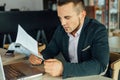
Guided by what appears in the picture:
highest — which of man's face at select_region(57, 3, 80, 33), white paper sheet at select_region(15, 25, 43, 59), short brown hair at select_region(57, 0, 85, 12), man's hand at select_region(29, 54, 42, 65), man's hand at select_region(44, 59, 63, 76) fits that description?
short brown hair at select_region(57, 0, 85, 12)

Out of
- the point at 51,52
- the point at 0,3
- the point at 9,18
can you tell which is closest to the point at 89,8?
the point at 9,18

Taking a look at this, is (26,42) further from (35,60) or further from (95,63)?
(95,63)

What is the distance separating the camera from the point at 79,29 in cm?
143

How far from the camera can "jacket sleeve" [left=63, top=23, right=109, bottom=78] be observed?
43.4 inches

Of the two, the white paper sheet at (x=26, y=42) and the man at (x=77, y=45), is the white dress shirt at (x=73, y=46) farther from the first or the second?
the white paper sheet at (x=26, y=42)

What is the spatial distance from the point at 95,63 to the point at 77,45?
29cm

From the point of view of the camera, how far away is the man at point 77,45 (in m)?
1.11

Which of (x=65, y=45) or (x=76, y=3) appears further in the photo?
(x=65, y=45)

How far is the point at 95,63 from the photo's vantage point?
1.15 metres

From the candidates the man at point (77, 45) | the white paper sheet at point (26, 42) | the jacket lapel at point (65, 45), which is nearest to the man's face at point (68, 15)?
the man at point (77, 45)

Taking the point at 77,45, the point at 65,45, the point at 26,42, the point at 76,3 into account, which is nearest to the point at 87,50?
the point at 77,45

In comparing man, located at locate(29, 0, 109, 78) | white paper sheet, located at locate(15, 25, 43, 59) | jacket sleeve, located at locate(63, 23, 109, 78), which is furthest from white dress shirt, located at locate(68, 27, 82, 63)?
white paper sheet, located at locate(15, 25, 43, 59)

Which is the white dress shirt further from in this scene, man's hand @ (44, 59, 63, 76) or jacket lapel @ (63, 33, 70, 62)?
man's hand @ (44, 59, 63, 76)

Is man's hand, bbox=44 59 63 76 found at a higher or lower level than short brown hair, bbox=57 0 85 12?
lower
